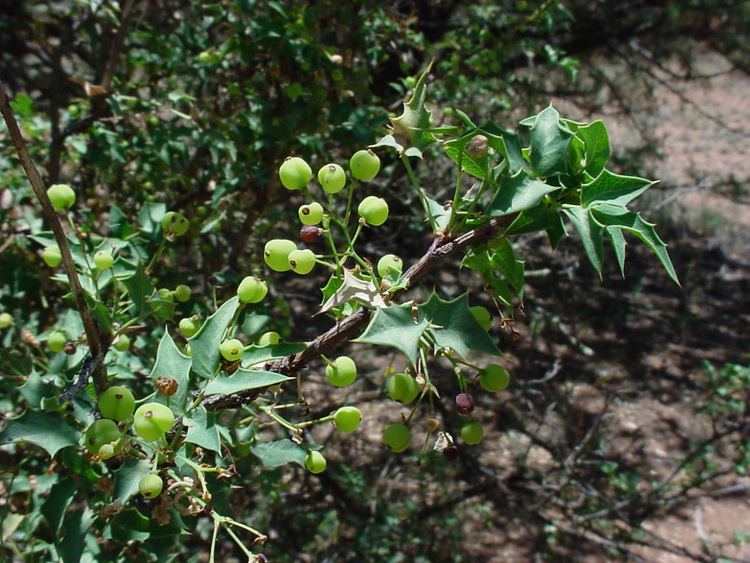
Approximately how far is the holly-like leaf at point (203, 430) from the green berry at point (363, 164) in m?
0.43

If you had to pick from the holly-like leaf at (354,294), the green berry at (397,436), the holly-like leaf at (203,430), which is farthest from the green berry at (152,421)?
the green berry at (397,436)

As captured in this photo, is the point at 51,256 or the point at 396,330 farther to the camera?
the point at 51,256

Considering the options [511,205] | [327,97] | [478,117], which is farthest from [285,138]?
[478,117]

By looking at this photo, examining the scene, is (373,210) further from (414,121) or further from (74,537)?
(74,537)

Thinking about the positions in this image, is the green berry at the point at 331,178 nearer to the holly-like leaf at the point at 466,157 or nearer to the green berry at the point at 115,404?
the holly-like leaf at the point at 466,157

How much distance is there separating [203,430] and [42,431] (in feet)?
0.87

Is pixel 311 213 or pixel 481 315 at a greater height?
pixel 311 213

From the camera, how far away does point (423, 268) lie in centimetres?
92

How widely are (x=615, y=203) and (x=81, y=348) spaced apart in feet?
3.57

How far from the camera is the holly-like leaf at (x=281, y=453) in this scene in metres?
1.14

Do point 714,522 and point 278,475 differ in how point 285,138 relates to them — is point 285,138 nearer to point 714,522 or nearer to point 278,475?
point 278,475

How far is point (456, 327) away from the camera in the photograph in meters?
0.86

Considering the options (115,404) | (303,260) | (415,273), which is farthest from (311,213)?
(115,404)

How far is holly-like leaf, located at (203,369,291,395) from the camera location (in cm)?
88
